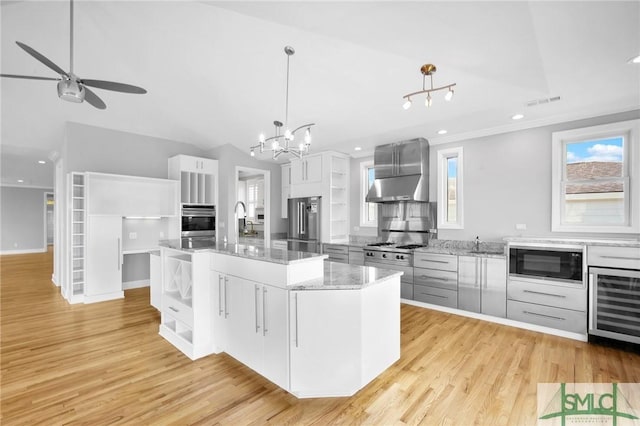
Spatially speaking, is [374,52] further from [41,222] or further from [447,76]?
[41,222]

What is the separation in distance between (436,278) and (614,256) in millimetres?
1873

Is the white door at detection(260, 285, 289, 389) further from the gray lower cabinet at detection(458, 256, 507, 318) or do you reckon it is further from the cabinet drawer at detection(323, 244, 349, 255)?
the cabinet drawer at detection(323, 244, 349, 255)

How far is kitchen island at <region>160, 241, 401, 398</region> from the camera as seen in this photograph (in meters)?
2.13

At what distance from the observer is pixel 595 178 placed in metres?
3.56

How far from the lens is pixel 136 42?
361cm

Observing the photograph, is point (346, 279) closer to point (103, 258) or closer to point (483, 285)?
point (483, 285)

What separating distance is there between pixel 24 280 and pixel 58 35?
5.42 meters

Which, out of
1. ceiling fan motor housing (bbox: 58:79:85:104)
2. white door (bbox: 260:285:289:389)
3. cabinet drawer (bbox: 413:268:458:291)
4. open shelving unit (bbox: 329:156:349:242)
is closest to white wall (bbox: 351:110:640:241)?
cabinet drawer (bbox: 413:268:458:291)

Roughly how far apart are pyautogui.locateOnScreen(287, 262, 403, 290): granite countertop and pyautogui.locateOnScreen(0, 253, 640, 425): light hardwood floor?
85cm

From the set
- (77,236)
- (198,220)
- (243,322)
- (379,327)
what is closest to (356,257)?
(379,327)

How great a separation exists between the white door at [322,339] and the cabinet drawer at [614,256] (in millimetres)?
2841

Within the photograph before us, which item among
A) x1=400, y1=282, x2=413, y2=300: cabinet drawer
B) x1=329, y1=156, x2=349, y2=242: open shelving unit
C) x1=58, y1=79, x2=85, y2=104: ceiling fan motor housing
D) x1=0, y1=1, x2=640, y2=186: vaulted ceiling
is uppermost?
x1=0, y1=1, x2=640, y2=186: vaulted ceiling

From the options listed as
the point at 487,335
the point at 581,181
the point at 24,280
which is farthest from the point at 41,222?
the point at 581,181

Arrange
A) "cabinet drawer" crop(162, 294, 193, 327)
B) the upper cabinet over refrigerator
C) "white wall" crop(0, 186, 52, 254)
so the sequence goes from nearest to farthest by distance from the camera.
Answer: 1. "cabinet drawer" crop(162, 294, 193, 327)
2. the upper cabinet over refrigerator
3. "white wall" crop(0, 186, 52, 254)
